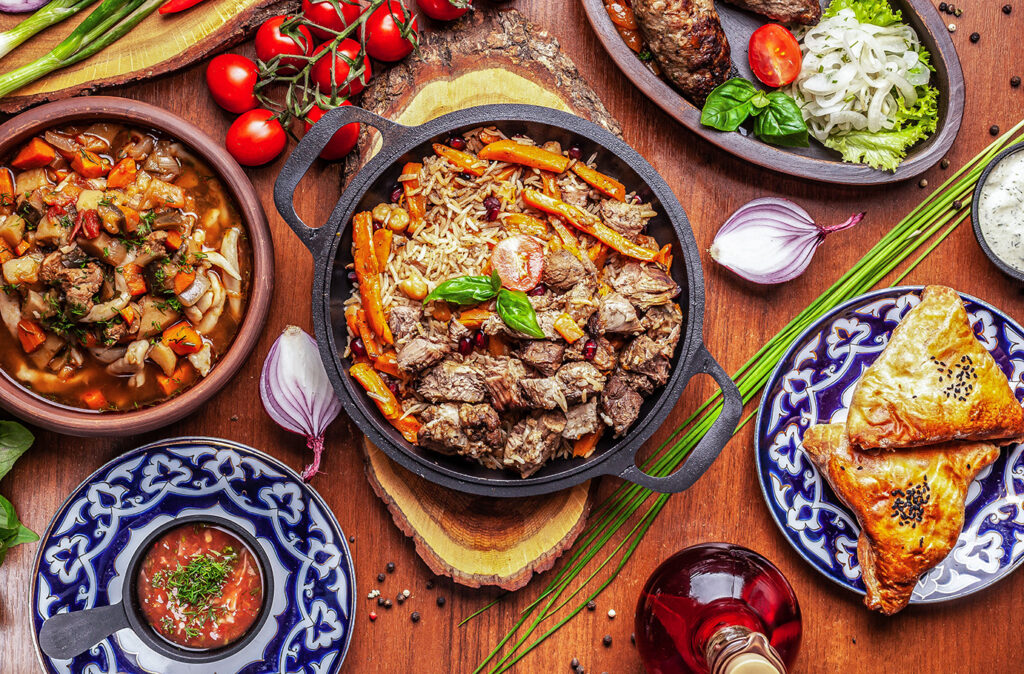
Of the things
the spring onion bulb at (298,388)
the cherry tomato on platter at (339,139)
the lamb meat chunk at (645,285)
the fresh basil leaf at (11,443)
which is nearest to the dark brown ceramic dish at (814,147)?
the lamb meat chunk at (645,285)

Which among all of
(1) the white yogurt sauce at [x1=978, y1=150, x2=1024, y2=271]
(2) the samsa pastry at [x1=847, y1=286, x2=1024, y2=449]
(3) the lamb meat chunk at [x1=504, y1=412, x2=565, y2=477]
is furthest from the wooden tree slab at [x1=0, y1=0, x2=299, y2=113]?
(1) the white yogurt sauce at [x1=978, y1=150, x2=1024, y2=271]

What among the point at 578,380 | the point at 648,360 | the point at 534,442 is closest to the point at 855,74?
the point at 648,360

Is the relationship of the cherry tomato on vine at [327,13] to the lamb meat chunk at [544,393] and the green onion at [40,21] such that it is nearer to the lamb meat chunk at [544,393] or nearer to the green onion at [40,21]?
the green onion at [40,21]

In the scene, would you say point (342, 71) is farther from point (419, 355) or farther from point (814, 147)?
point (814, 147)

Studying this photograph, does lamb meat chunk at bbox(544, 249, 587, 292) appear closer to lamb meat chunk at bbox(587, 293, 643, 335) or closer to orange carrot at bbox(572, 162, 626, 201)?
lamb meat chunk at bbox(587, 293, 643, 335)

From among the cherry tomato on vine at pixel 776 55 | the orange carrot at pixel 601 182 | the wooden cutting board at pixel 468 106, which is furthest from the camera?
the cherry tomato on vine at pixel 776 55

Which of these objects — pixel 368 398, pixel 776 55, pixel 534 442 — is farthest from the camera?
pixel 776 55
